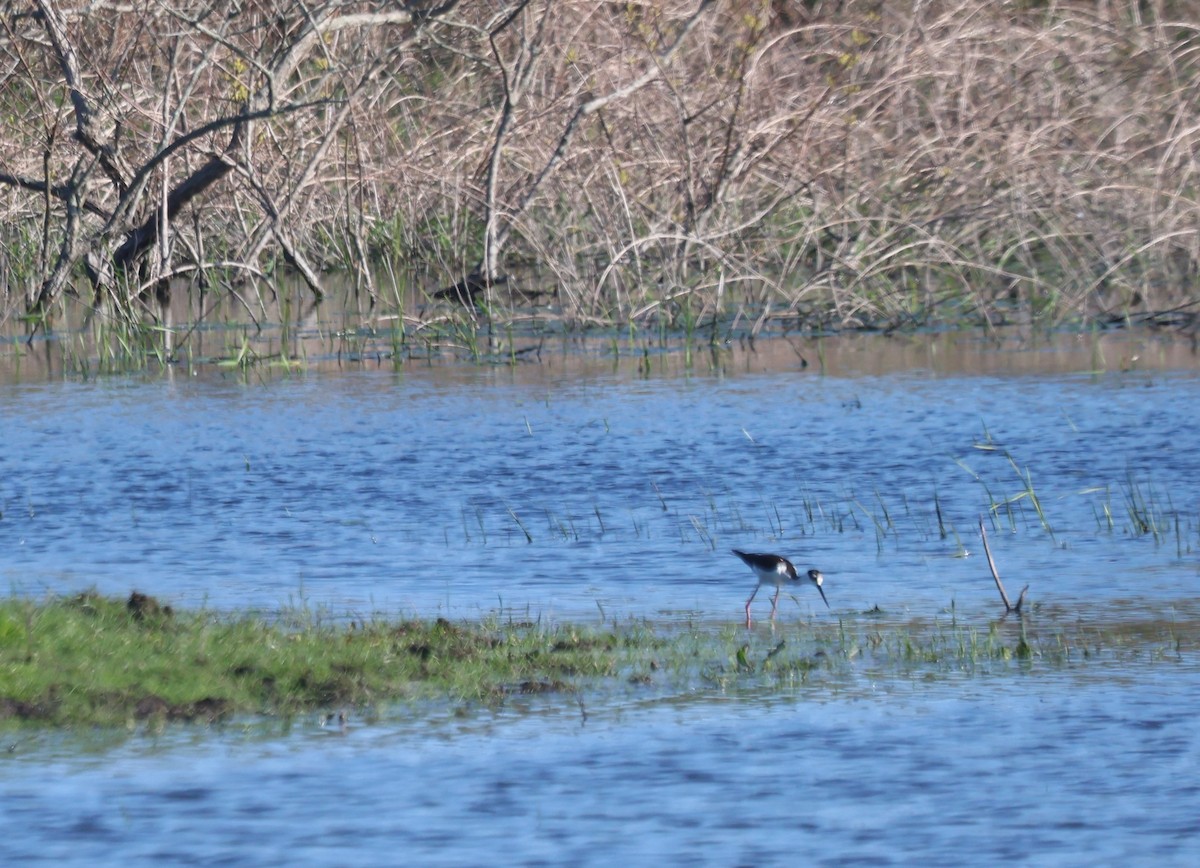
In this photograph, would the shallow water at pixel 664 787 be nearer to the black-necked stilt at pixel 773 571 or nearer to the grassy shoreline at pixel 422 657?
the grassy shoreline at pixel 422 657

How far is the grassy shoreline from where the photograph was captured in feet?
20.3

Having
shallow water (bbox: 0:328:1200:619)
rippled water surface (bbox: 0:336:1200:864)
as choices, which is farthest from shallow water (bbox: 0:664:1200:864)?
shallow water (bbox: 0:328:1200:619)

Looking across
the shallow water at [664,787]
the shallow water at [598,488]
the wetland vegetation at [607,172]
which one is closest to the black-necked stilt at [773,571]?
the shallow water at [598,488]

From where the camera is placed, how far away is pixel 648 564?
28.8 ft

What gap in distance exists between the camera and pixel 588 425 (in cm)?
1275

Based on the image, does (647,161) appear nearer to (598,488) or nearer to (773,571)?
(598,488)

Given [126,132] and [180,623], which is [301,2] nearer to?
[126,132]

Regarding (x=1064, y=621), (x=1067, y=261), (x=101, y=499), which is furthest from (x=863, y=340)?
(x=1064, y=621)

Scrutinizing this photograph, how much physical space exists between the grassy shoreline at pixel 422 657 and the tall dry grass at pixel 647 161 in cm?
899

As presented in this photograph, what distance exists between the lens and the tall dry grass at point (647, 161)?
57.4 feet

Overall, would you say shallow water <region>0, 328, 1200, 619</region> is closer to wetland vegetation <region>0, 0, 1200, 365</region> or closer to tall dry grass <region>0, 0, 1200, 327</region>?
wetland vegetation <region>0, 0, 1200, 365</region>

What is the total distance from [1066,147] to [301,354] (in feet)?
23.1

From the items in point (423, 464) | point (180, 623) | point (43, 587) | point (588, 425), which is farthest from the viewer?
point (588, 425)

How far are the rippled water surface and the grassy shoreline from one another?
0.63ft
